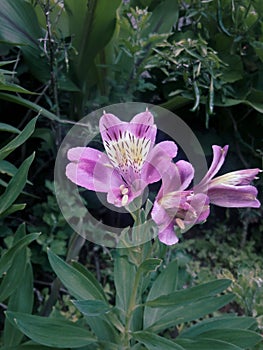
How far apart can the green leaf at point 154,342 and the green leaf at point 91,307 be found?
0.11m

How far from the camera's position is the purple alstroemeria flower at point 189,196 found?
0.67 metres

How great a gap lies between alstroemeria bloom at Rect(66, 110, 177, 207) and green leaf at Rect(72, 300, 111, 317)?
240mm

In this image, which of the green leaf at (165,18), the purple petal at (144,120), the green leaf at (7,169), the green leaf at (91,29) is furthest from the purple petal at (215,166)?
the green leaf at (165,18)

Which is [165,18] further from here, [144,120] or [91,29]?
[144,120]

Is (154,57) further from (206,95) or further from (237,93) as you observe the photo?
(237,93)

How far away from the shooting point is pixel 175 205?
67 cm

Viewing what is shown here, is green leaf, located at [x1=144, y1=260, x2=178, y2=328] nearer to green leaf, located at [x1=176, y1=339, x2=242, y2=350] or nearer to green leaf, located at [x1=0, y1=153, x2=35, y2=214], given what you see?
green leaf, located at [x1=176, y1=339, x2=242, y2=350]

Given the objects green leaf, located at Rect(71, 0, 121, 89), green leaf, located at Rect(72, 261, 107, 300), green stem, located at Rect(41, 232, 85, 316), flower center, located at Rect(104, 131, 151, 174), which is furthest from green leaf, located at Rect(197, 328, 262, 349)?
green leaf, located at Rect(71, 0, 121, 89)

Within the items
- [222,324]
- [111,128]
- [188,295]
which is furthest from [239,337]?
[111,128]

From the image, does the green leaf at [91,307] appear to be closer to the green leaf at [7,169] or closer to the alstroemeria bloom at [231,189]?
the alstroemeria bloom at [231,189]

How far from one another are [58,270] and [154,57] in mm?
750

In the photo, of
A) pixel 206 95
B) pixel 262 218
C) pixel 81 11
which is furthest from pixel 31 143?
pixel 262 218

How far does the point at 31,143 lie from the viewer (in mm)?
1553

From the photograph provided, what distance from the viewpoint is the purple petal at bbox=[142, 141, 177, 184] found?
0.69 m
